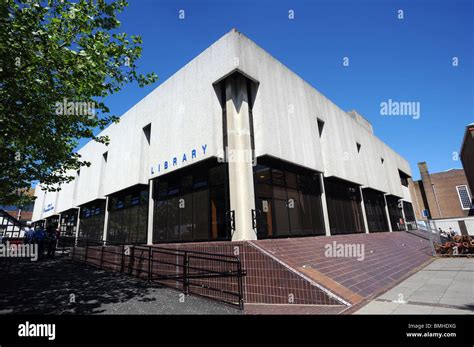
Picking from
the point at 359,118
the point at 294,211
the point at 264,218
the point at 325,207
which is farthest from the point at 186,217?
the point at 359,118

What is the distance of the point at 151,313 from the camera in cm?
607

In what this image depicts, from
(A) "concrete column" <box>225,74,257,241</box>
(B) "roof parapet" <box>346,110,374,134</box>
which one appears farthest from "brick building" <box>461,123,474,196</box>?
(A) "concrete column" <box>225,74,257,241</box>

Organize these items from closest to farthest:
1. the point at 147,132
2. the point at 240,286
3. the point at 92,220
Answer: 1. the point at 240,286
2. the point at 147,132
3. the point at 92,220

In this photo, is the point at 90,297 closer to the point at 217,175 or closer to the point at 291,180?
the point at 217,175

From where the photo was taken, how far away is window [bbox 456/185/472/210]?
37906 millimetres

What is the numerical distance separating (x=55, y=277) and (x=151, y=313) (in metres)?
6.38

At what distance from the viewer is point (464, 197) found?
3847cm

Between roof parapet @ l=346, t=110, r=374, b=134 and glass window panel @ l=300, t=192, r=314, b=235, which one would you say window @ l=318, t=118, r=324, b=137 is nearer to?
glass window panel @ l=300, t=192, r=314, b=235

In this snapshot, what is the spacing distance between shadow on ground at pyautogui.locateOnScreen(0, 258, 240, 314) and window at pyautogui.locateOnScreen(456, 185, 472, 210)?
4748 centimetres

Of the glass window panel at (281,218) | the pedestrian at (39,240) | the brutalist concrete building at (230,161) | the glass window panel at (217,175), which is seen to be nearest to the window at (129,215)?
the brutalist concrete building at (230,161)

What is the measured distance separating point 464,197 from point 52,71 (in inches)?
2059
